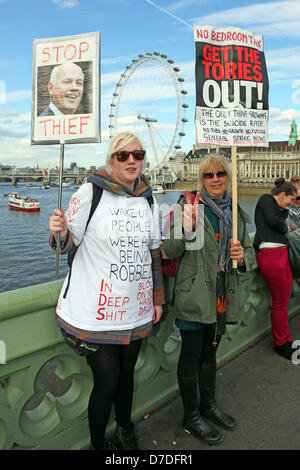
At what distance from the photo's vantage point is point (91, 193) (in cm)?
180

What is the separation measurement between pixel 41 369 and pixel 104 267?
0.67 meters

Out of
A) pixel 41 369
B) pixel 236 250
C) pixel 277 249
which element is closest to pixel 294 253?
pixel 277 249

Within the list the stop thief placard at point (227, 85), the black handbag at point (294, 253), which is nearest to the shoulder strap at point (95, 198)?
the stop thief placard at point (227, 85)

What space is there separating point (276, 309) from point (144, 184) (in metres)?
1.90

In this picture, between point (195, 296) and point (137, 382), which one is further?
point (137, 382)

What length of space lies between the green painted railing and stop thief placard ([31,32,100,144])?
802mm

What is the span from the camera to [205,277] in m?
2.12

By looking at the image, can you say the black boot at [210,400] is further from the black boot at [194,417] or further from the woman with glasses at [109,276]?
the woman with glasses at [109,276]

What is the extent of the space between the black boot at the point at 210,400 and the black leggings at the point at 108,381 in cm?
54

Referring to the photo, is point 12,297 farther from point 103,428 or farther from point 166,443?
point 166,443

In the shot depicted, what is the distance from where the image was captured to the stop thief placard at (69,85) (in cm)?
204

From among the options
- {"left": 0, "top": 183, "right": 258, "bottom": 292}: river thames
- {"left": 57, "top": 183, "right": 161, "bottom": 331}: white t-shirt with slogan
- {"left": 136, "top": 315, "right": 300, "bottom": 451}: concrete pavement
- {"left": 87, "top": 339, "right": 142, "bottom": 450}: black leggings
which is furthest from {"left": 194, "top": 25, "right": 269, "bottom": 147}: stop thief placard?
{"left": 0, "top": 183, "right": 258, "bottom": 292}: river thames

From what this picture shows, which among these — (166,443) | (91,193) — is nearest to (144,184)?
(91,193)
